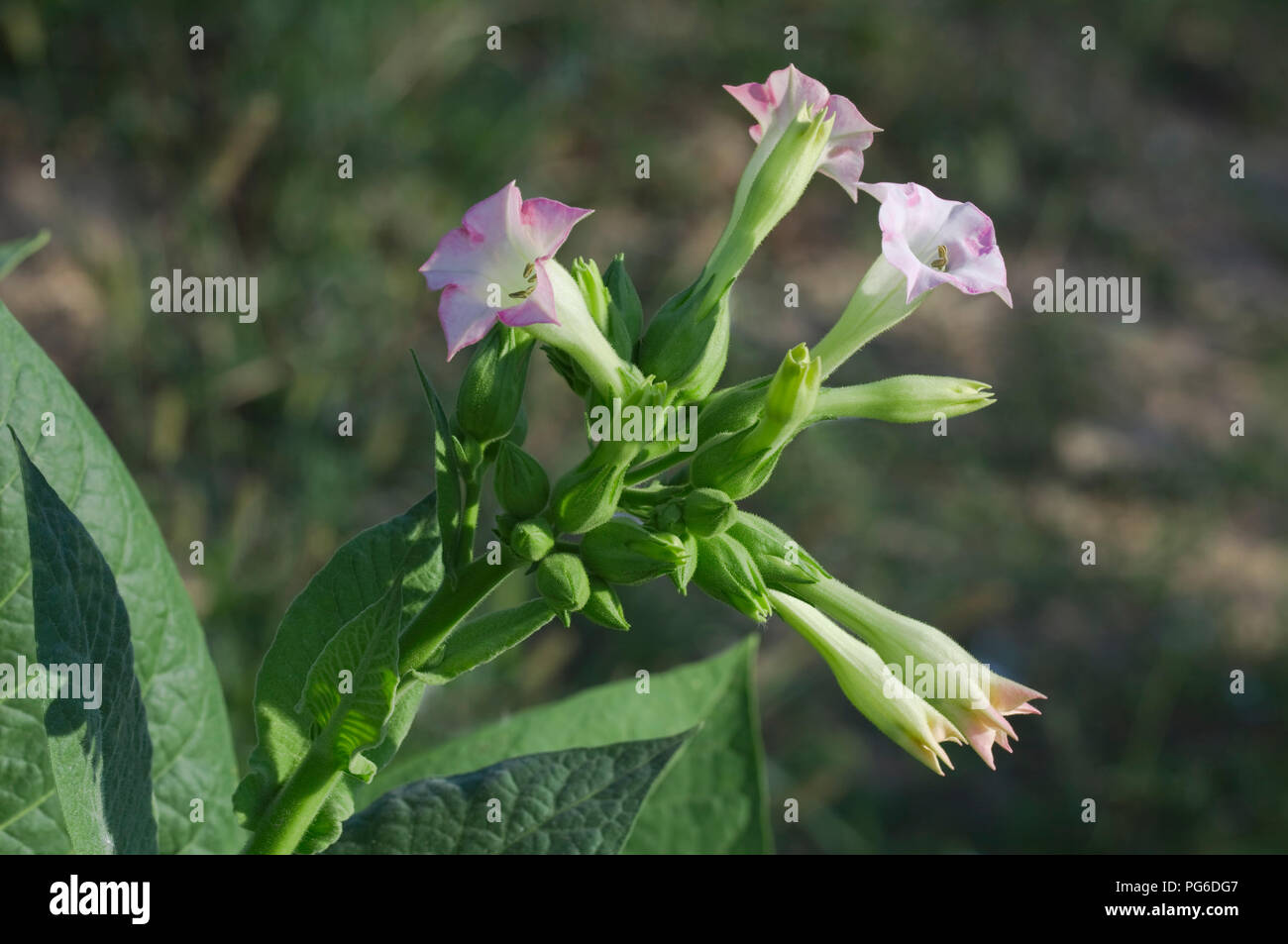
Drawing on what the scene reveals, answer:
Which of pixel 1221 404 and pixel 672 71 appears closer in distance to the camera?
pixel 1221 404

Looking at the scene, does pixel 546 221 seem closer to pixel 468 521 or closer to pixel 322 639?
pixel 468 521

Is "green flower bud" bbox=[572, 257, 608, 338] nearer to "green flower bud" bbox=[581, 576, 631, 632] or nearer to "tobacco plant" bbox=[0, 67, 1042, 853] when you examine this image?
"tobacco plant" bbox=[0, 67, 1042, 853]

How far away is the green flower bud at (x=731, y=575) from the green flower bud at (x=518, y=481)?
0.17 m

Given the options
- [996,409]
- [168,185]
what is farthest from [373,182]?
[996,409]

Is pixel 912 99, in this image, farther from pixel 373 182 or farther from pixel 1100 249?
pixel 373 182

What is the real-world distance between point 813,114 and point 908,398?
1.15 feet

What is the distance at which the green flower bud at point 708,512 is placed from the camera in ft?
3.90

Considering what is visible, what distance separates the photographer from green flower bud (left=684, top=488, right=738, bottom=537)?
119 cm

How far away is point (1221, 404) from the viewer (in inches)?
231

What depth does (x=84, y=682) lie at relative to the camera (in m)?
1.13

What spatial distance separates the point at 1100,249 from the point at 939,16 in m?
1.73

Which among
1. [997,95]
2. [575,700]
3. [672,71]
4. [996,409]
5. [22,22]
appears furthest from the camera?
[997,95]

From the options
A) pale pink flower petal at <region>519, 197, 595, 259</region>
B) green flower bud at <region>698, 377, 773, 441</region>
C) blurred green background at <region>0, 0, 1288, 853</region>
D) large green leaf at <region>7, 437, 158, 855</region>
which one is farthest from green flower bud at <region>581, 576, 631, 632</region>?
blurred green background at <region>0, 0, 1288, 853</region>

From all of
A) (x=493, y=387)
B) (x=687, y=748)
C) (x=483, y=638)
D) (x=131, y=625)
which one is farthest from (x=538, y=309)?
(x=687, y=748)
